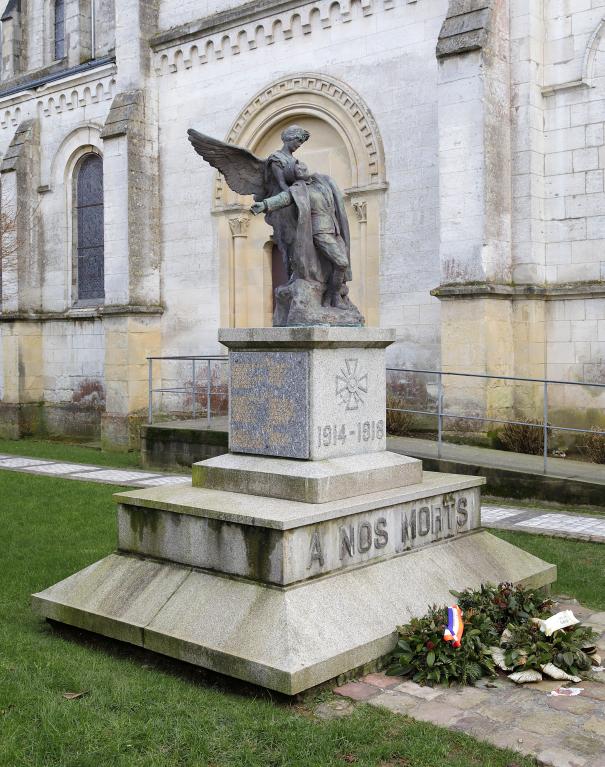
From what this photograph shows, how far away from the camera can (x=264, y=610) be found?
518 cm

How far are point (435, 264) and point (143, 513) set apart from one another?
915 centimetres

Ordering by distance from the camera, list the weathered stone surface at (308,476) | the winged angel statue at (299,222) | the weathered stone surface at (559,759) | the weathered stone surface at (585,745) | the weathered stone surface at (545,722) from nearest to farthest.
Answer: the weathered stone surface at (559,759) < the weathered stone surface at (585,745) < the weathered stone surface at (545,722) < the weathered stone surface at (308,476) < the winged angel statue at (299,222)

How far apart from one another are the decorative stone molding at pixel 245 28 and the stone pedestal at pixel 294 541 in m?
10.5

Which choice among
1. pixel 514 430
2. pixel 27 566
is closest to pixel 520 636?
pixel 27 566

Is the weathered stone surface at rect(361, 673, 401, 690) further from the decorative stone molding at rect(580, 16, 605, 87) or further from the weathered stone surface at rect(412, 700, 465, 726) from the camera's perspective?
the decorative stone molding at rect(580, 16, 605, 87)

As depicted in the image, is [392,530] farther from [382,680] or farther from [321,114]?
[321,114]

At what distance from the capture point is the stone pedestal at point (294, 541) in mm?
5188

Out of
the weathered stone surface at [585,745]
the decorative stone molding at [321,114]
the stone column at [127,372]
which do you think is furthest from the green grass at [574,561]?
the stone column at [127,372]

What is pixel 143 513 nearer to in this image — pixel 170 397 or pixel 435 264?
pixel 435 264

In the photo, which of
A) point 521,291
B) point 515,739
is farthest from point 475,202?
point 515,739

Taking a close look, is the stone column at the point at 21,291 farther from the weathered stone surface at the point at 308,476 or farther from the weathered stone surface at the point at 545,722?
the weathered stone surface at the point at 545,722

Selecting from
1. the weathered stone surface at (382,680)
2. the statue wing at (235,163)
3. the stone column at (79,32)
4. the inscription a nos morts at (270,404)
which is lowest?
the weathered stone surface at (382,680)

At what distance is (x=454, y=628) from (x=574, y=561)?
3.04m

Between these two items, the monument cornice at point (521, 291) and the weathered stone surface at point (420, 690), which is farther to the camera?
the monument cornice at point (521, 291)
